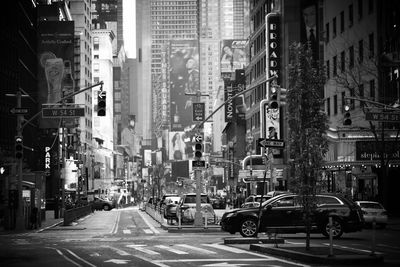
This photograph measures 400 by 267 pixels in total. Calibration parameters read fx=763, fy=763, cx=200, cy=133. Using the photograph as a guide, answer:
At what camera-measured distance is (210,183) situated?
197625 mm

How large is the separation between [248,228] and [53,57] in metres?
67.8

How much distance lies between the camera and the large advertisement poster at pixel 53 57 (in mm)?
92625

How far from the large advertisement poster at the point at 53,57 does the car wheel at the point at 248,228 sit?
200 ft

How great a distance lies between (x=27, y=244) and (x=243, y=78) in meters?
117

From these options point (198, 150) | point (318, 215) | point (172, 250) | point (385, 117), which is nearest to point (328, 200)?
point (318, 215)

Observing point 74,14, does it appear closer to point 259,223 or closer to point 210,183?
point 210,183

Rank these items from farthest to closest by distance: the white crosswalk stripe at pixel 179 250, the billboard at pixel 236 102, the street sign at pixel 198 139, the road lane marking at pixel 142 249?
the billboard at pixel 236 102 → the street sign at pixel 198 139 → the white crosswalk stripe at pixel 179 250 → the road lane marking at pixel 142 249

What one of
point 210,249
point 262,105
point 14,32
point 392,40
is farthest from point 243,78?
point 210,249

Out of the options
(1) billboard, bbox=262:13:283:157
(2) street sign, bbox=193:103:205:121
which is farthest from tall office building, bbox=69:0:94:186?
(2) street sign, bbox=193:103:205:121

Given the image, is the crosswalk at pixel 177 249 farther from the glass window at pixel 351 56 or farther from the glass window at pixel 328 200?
the glass window at pixel 351 56

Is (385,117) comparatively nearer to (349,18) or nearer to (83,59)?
(349,18)

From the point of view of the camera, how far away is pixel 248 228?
33.7 m

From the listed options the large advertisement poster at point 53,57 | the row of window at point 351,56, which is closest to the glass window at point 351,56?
the row of window at point 351,56

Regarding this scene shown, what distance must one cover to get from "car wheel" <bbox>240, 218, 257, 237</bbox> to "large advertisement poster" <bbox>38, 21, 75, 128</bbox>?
61.0m
